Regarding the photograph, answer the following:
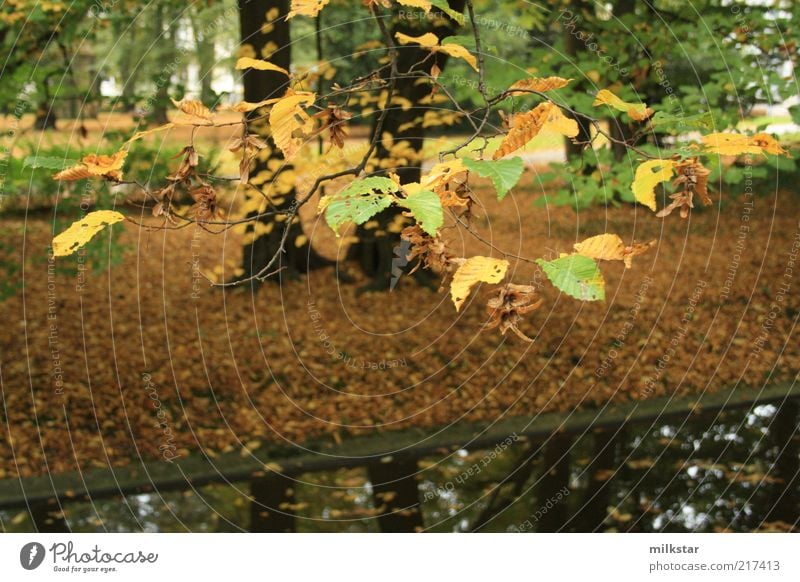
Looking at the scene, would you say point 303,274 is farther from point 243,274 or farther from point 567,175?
point 567,175

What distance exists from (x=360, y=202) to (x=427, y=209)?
0.14 meters

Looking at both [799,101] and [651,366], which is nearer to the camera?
[799,101]

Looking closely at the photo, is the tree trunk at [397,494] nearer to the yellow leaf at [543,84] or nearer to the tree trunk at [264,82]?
the tree trunk at [264,82]

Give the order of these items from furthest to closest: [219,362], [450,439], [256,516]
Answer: [219,362] → [450,439] → [256,516]

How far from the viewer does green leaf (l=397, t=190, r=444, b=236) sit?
63.4 inches

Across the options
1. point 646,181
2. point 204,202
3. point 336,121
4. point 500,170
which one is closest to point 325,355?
point 204,202

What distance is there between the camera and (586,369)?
6.43 metres

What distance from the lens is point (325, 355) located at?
6.46 meters

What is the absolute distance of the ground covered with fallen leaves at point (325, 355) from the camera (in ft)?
18.4

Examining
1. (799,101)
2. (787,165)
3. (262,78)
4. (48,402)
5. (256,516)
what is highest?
(262,78)

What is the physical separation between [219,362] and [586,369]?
9.24 feet

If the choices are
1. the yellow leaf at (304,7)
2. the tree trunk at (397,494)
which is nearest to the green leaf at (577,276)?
the yellow leaf at (304,7)

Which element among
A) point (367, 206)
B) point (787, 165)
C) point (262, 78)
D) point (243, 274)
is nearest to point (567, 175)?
point (787, 165)

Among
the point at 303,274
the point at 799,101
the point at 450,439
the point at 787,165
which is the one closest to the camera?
the point at 787,165
